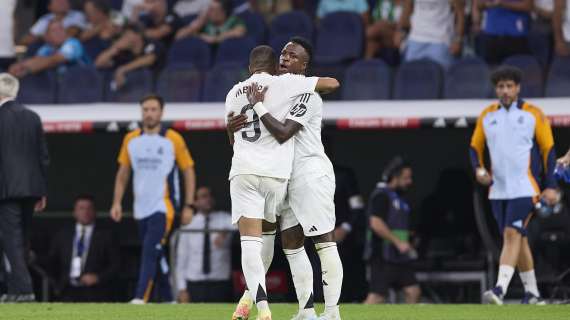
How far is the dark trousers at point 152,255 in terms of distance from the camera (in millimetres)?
11516

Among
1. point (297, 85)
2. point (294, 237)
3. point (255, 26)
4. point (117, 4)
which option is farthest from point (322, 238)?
point (117, 4)

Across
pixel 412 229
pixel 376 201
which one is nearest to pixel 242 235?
pixel 376 201

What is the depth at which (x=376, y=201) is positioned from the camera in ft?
44.0

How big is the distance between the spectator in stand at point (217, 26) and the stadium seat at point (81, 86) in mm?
1343

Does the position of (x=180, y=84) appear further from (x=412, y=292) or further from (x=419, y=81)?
(x=412, y=292)

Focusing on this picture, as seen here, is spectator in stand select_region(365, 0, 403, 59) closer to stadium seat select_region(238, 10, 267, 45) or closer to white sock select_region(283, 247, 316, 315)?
stadium seat select_region(238, 10, 267, 45)

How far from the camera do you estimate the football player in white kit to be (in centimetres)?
774

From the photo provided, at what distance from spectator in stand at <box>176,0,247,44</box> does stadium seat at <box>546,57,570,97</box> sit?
3.72 meters

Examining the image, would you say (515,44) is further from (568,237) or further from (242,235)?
(242,235)

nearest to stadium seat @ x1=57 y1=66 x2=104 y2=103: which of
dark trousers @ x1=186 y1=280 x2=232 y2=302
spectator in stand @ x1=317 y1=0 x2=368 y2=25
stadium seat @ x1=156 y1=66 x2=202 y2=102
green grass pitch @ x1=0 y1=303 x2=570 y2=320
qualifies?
stadium seat @ x1=156 y1=66 x2=202 y2=102

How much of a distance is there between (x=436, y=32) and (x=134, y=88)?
11.0 feet

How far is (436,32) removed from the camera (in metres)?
14.5

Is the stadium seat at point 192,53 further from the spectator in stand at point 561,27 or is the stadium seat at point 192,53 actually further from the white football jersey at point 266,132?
the white football jersey at point 266,132

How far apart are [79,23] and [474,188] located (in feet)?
17.7
